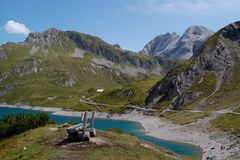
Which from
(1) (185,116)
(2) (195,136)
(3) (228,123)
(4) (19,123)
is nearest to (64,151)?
(4) (19,123)

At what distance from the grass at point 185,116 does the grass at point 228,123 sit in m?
15.7

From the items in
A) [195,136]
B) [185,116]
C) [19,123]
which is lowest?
[195,136]

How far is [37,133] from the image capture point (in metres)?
57.2

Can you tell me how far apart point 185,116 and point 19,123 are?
124844 mm

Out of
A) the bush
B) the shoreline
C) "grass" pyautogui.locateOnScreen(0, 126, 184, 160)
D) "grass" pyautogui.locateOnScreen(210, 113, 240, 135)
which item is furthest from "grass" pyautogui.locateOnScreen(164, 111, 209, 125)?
"grass" pyautogui.locateOnScreen(0, 126, 184, 160)

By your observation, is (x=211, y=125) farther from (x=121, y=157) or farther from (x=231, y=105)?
(x=121, y=157)

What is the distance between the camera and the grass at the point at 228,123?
12160cm

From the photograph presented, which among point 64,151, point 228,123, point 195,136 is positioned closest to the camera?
point 64,151

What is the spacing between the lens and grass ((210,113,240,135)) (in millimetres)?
121600

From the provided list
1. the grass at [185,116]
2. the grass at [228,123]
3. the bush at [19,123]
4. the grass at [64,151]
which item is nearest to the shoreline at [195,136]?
the grass at [228,123]

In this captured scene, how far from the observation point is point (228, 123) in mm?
132625

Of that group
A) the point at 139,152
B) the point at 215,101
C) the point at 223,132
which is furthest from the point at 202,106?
the point at 139,152

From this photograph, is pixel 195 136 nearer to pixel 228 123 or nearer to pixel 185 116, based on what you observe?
pixel 228 123

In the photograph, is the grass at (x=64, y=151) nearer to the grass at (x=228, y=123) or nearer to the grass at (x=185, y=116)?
the grass at (x=228, y=123)
